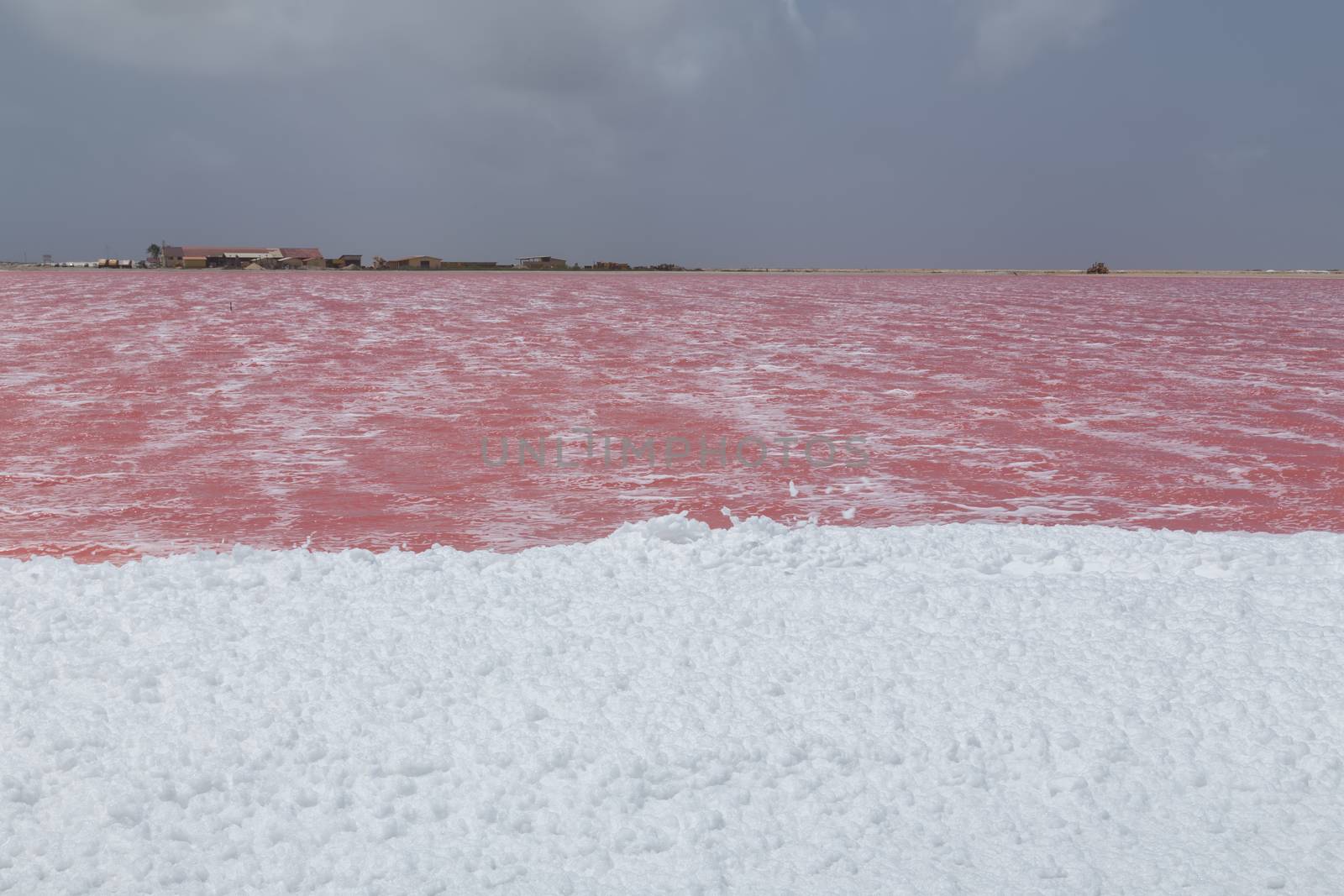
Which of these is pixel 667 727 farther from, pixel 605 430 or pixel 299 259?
pixel 299 259

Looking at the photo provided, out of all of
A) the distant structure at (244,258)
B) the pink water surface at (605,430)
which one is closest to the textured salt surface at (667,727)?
the pink water surface at (605,430)

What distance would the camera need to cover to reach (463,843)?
3.46 m

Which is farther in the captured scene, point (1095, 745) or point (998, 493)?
point (998, 493)

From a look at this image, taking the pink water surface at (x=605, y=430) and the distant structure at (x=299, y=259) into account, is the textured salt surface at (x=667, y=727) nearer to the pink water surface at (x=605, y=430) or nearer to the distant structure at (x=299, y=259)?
the pink water surface at (x=605, y=430)

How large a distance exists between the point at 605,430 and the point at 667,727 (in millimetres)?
7649

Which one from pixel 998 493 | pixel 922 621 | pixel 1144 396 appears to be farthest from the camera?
pixel 1144 396

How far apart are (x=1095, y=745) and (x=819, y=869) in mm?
1323

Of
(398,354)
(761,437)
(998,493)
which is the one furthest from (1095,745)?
(398,354)

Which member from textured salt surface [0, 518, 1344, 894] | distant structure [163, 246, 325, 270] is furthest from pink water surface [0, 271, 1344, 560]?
distant structure [163, 246, 325, 270]

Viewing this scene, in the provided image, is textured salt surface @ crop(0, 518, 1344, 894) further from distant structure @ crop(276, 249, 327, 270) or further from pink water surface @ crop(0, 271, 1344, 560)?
distant structure @ crop(276, 249, 327, 270)

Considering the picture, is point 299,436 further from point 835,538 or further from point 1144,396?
point 1144,396

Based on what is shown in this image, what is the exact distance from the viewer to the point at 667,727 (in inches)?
160

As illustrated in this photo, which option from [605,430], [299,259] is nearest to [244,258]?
[299,259]

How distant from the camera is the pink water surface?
7820 mm
